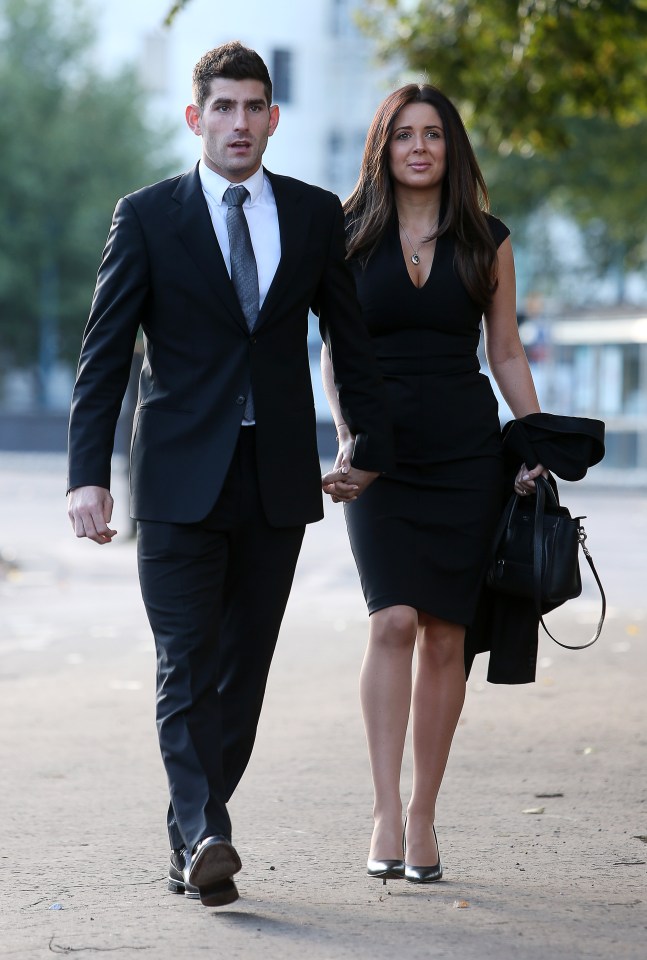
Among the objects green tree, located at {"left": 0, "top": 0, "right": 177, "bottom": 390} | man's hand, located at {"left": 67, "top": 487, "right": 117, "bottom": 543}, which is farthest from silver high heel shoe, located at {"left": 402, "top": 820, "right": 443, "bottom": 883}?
green tree, located at {"left": 0, "top": 0, "right": 177, "bottom": 390}

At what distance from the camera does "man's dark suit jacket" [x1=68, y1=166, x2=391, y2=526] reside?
418 cm

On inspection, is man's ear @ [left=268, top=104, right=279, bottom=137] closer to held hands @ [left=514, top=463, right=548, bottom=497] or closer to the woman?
the woman

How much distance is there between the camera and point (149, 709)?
26.0ft

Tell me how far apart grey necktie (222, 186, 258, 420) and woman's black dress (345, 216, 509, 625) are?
0.63 metres

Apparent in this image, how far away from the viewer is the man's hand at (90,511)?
4133 millimetres

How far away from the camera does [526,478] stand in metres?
4.80

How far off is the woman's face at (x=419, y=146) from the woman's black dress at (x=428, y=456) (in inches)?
7.5

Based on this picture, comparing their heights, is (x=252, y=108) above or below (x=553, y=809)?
above

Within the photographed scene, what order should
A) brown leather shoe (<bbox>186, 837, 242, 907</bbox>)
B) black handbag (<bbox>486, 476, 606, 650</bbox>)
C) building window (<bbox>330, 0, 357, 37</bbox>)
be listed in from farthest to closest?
building window (<bbox>330, 0, 357, 37</bbox>) < black handbag (<bbox>486, 476, 606, 650</bbox>) < brown leather shoe (<bbox>186, 837, 242, 907</bbox>)

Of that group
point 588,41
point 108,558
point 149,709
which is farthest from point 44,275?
point 149,709

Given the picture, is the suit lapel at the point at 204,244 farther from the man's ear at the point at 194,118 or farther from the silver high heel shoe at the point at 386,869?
the silver high heel shoe at the point at 386,869

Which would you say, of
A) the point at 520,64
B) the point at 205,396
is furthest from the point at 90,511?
the point at 520,64

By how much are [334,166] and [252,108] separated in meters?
47.4

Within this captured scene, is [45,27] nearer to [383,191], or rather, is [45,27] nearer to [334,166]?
[334,166]
